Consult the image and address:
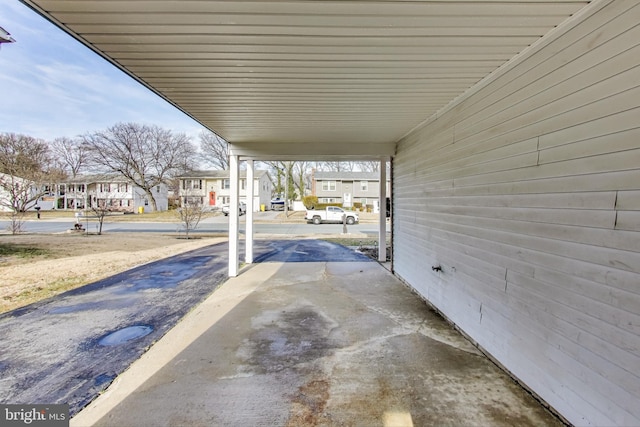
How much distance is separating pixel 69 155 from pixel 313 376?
4243cm

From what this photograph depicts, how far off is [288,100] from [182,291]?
4078mm

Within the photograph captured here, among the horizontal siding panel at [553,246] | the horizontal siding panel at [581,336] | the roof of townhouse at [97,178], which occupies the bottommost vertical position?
the horizontal siding panel at [581,336]

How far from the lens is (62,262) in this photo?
745 centimetres

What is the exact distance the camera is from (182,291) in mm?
5477

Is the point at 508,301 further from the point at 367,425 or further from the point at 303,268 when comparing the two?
the point at 303,268

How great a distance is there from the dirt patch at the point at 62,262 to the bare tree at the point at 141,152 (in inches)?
853

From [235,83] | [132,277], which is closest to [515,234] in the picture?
[235,83]

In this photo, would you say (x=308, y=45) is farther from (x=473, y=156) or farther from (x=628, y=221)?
(x=628, y=221)

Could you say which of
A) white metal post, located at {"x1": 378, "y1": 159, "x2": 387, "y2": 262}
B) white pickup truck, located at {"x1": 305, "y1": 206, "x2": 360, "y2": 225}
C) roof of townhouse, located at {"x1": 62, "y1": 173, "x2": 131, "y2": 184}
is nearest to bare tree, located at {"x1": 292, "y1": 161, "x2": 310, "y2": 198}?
white pickup truck, located at {"x1": 305, "y1": 206, "x2": 360, "y2": 225}

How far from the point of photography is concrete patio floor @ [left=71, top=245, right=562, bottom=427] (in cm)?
216

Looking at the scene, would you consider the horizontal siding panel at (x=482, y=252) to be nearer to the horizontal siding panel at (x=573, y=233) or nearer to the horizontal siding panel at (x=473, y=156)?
the horizontal siding panel at (x=573, y=233)

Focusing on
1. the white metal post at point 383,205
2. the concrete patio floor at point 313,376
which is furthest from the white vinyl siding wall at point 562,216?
the white metal post at point 383,205

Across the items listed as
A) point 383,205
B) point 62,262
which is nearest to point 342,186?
point 383,205

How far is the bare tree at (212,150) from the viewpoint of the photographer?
36.8 metres
